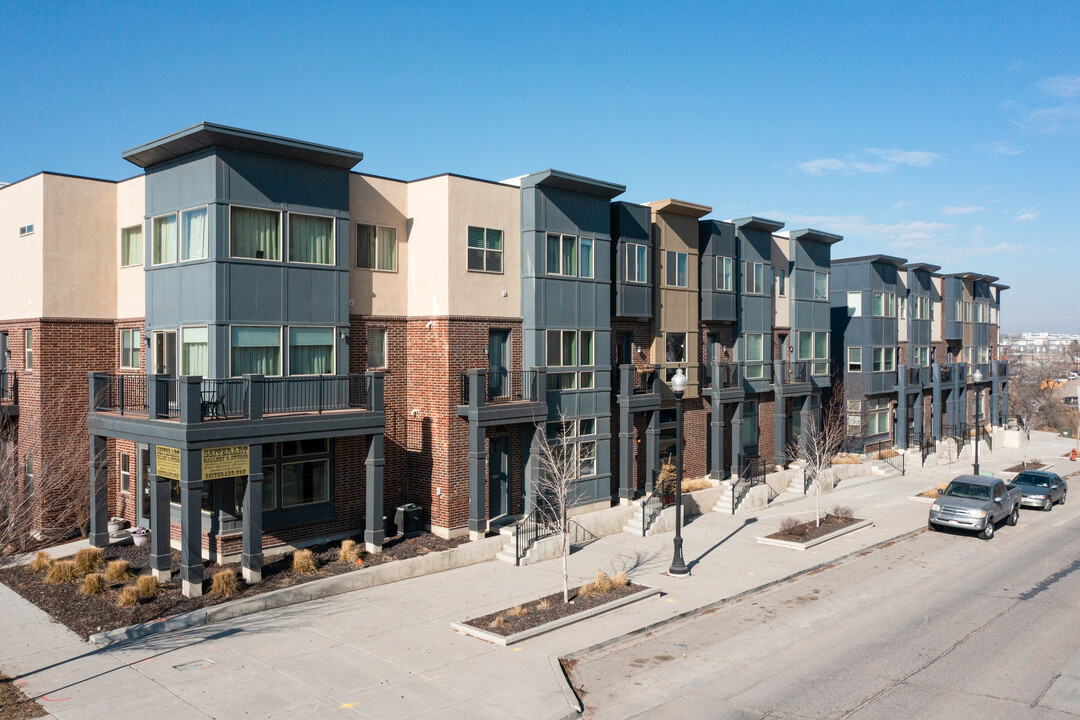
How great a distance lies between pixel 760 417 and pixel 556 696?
23.6 meters

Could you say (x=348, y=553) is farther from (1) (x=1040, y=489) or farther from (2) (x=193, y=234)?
(1) (x=1040, y=489)

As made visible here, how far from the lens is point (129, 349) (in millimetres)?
22391

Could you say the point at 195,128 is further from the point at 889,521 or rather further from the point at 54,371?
the point at 889,521

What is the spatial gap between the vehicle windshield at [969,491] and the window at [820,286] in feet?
41.9

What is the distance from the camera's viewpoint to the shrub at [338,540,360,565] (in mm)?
19281

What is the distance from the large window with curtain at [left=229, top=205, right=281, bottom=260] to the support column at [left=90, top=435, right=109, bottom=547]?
6.10 meters

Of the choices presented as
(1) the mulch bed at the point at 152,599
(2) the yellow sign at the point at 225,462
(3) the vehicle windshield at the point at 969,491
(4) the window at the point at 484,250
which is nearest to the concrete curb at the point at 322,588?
(1) the mulch bed at the point at 152,599

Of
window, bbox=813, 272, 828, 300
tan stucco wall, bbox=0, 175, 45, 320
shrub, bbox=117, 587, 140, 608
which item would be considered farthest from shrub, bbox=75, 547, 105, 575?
window, bbox=813, 272, 828, 300

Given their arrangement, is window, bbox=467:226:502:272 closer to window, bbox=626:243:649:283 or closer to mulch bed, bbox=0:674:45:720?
window, bbox=626:243:649:283

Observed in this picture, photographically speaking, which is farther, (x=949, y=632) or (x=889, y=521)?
(x=889, y=521)

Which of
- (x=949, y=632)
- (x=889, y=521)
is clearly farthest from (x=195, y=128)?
(x=889, y=521)

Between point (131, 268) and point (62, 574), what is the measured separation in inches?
339

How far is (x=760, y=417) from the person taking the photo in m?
34.1

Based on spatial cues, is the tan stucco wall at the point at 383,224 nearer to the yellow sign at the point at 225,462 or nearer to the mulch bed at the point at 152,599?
the yellow sign at the point at 225,462
